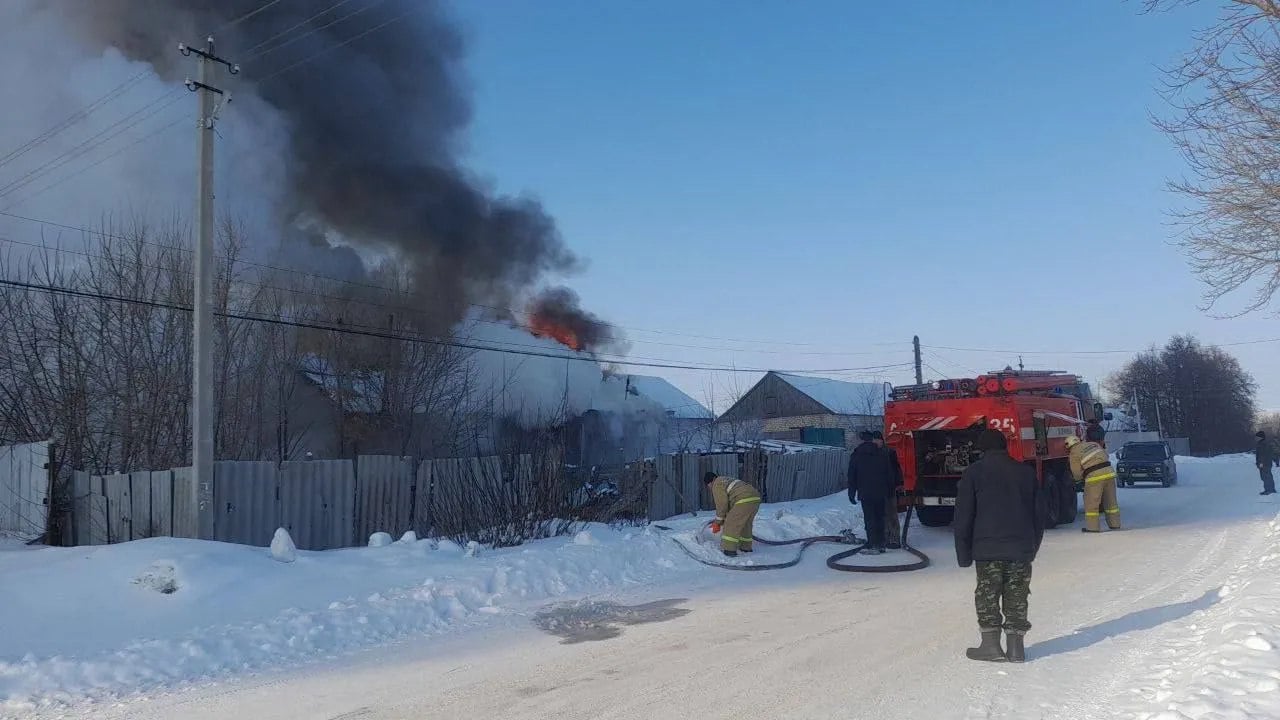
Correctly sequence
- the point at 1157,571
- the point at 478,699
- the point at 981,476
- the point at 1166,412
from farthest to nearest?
the point at 1166,412 < the point at 1157,571 < the point at 981,476 < the point at 478,699

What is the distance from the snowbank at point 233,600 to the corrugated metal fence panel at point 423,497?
8.72 ft

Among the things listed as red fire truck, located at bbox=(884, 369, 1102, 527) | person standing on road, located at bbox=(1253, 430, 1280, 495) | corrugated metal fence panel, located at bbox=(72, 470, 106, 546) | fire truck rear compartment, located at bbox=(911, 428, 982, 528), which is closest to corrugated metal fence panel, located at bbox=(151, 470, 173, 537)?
corrugated metal fence panel, located at bbox=(72, 470, 106, 546)

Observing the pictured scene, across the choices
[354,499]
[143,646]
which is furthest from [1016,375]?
[143,646]

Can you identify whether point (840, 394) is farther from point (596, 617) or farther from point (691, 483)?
point (596, 617)

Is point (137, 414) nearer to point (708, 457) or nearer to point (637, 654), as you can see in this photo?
point (708, 457)

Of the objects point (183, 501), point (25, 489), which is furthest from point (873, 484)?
point (25, 489)

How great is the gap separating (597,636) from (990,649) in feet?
9.75

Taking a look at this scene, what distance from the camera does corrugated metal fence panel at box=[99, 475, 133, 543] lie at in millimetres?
11891

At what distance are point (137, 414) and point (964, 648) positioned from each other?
14.6 m

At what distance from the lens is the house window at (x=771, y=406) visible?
54906 millimetres

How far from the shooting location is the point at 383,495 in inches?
505

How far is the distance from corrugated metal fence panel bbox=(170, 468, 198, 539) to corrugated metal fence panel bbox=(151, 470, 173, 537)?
0.28ft

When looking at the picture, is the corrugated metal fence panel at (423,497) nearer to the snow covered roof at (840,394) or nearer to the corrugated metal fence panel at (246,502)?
the corrugated metal fence panel at (246,502)

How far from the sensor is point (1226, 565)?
9523 mm
